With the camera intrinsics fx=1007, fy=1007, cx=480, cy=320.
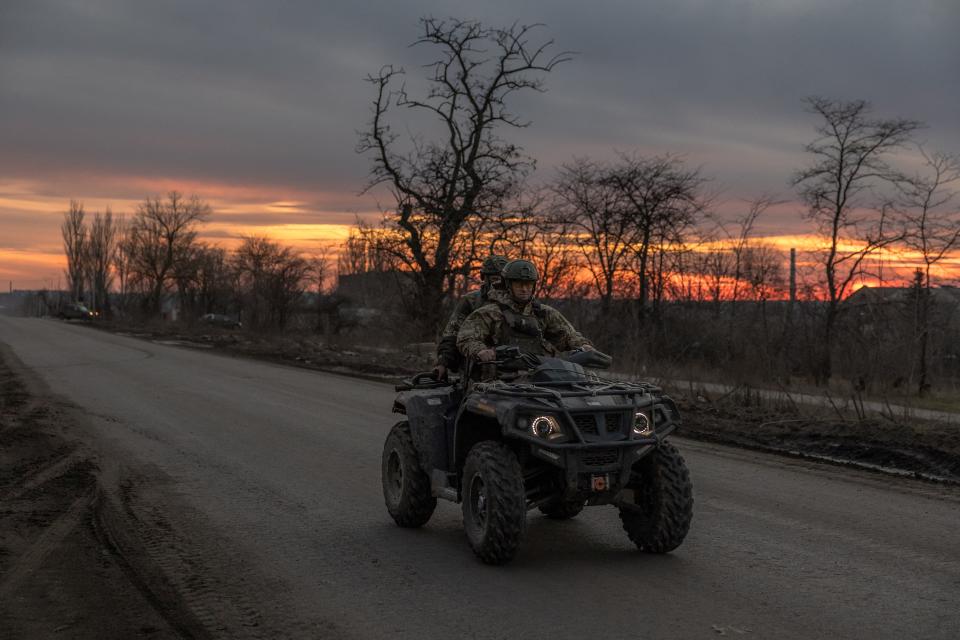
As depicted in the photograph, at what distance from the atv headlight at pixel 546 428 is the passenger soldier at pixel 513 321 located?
0.91 m

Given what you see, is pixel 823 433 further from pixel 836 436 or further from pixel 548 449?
pixel 548 449

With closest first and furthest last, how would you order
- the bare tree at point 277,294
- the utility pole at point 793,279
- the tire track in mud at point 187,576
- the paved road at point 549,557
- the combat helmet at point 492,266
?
the tire track in mud at point 187,576 → the paved road at point 549,557 → the combat helmet at point 492,266 → the utility pole at point 793,279 → the bare tree at point 277,294

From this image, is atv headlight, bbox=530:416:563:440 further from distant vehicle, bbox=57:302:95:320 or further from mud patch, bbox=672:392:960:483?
distant vehicle, bbox=57:302:95:320

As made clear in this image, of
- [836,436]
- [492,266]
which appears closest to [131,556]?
[492,266]

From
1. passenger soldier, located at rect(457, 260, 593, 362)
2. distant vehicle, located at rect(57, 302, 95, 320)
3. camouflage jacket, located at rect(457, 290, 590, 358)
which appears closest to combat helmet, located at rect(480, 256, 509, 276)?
camouflage jacket, located at rect(457, 290, 590, 358)

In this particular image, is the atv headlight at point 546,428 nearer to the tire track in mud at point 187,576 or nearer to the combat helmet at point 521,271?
the combat helmet at point 521,271

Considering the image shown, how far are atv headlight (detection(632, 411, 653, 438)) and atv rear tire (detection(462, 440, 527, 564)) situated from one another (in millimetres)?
770

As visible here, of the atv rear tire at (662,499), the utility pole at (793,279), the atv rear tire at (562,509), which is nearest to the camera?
the atv rear tire at (662,499)

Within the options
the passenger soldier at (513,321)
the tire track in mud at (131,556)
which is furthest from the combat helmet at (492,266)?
the tire track in mud at (131,556)

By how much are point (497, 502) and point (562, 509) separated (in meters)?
1.30

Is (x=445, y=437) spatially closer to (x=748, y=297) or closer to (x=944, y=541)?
(x=944, y=541)

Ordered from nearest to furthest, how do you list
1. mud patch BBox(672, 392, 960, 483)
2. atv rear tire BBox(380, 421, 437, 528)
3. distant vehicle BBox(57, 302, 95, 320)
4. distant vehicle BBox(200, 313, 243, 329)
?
atv rear tire BBox(380, 421, 437, 528) < mud patch BBox(672, 392, 960, 483) < distant vehicle BBox(200, 313, 243, 329) < distant vehicle BBox(57, 302, 95, 320)

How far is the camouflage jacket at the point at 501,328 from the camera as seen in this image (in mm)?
6906

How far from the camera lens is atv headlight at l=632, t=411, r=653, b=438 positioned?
6188 millimetres
